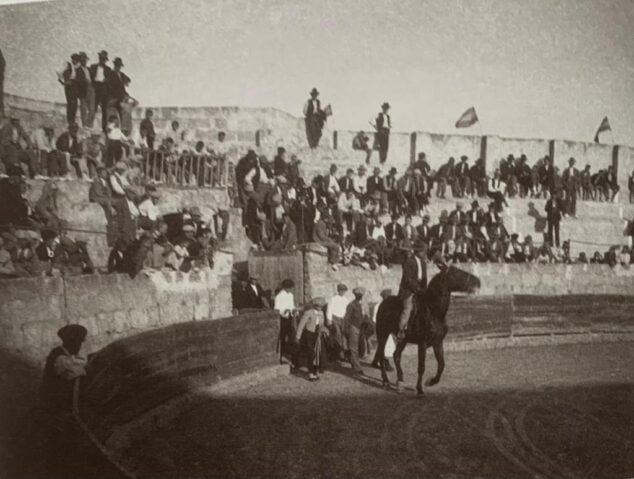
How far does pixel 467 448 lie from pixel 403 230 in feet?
9.87

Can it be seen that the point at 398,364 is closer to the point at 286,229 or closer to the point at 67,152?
the point at 286,229

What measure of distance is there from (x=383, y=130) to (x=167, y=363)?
277 cm

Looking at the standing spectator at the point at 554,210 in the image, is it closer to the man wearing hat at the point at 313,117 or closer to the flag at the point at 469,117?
the flag at the point at 469,117

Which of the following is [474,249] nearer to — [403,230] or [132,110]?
[403,230]

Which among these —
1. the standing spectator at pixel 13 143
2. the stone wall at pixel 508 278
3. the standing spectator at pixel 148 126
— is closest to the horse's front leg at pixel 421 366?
the stone wall at pixel 508 278

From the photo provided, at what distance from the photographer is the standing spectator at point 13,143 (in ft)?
16.3

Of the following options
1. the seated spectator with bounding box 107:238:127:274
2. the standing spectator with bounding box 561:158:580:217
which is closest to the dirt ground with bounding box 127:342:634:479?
the seated spectator with bounding box 107:238:127:274

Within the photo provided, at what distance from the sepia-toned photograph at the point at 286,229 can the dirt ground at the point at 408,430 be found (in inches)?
1.1

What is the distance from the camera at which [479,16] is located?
579cm

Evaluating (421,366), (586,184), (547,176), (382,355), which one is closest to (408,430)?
(421,366)

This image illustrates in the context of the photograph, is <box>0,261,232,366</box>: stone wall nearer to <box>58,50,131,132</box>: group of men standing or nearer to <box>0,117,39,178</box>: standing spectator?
<box>0,117,39,178</box>: standing spectator

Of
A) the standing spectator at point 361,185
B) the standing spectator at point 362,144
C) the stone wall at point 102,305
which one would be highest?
the standing spectator at point 362,144

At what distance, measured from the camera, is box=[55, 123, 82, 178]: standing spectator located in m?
5.79

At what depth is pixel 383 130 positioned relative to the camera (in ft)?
21.7
